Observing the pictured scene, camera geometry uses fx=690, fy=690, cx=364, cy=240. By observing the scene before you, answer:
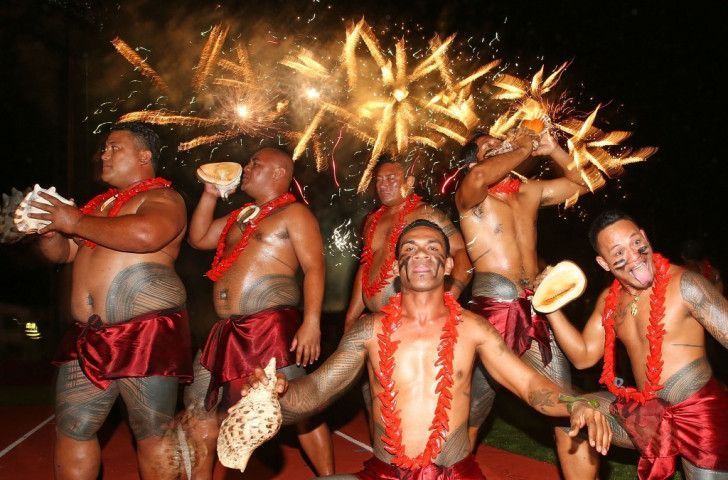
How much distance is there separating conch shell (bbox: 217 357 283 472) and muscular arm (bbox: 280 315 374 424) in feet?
0.65

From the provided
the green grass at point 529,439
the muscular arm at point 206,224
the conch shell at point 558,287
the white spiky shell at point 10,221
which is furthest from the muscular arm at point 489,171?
the white spiky shell at point 10,221

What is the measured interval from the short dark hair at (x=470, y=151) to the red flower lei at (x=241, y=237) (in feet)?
3.93

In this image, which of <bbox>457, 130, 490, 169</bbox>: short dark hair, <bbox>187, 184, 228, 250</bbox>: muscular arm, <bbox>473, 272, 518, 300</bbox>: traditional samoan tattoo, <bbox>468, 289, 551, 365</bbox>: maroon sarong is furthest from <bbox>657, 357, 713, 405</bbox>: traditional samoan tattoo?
<bbox>187, 184, 228, 250</bbox>: muscular arm

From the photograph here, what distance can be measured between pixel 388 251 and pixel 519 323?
3.69ft

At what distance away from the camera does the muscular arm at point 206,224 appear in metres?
4.61

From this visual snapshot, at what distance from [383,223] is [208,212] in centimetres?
126

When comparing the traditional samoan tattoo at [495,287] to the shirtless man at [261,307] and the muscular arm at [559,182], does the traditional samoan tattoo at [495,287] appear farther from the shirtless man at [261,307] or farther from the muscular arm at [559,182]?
the shirtless man at [261,307]

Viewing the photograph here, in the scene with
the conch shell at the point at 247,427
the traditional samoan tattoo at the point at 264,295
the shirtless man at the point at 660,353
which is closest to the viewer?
the conch shell at the point at 247,427

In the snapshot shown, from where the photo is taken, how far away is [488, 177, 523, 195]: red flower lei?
450 centimetres

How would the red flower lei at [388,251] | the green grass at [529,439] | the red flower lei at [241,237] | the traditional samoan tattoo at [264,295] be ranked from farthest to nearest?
the green grass at [529,439], the red flower lei at [388,251], the red flower lei at [241,237], the traditional samoan tattoo at [264,295]

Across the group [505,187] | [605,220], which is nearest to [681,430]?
[605,220]

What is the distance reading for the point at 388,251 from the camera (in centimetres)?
481

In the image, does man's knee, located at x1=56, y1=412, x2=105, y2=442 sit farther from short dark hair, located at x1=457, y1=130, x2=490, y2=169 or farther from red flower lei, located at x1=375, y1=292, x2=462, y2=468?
short dark hair, located at x1=457, y1=130, x2=490, y2=169

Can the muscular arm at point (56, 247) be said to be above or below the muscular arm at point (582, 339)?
above
